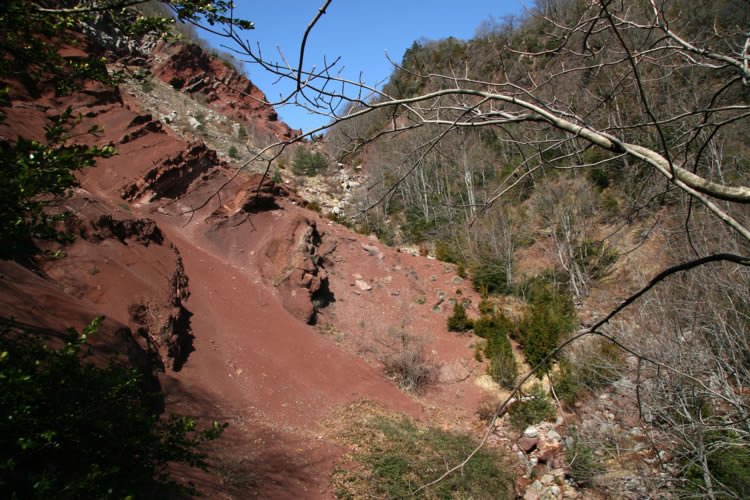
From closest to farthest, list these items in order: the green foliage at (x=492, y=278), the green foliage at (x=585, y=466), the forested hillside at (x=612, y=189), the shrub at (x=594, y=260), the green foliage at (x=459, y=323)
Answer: the forested hillside at (x=612, y=189) < the green foliage at (x=585, y=466) < the shrub at (x=594, y=260) < the green foliage at (x=459, y=323) < the green foliage at (x=492, y=278)

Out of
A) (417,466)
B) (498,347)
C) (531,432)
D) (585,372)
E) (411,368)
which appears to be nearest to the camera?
(417,466)

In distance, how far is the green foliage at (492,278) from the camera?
1572cm

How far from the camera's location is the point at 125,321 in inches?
263

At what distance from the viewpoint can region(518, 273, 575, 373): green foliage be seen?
11477 millimetres

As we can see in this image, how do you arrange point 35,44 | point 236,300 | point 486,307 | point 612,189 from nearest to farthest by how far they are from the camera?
1. point 35,44
2. point 236,300
3. point 486,307
4. point 612,189

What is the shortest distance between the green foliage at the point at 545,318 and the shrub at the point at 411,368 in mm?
2900

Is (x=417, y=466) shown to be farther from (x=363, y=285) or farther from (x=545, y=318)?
(x=363, y=285)

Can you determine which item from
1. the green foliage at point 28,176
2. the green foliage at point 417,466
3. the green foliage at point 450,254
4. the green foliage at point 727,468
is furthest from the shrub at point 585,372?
the green foliage at point 450,254

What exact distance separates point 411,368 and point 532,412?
3260 millimetres

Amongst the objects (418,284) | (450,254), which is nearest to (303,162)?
(450,254)

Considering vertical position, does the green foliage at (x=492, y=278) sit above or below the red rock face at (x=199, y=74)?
below

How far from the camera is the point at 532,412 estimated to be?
859 cm

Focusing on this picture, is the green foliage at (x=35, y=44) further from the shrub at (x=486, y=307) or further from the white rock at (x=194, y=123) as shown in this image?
the white rock at (x=194, y=123)

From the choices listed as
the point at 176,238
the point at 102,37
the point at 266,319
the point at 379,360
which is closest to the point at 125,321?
the point at 266,319
